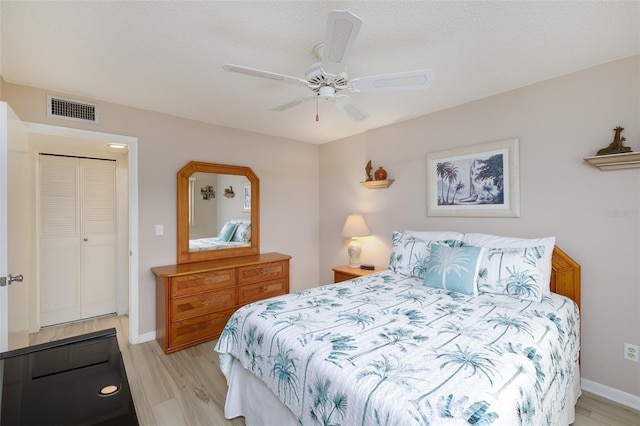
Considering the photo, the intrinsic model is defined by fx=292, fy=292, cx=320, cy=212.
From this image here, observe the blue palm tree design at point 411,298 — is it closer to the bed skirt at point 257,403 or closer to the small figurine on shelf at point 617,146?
the bed skirt at point 257,403

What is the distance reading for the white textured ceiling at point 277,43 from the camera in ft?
5.09

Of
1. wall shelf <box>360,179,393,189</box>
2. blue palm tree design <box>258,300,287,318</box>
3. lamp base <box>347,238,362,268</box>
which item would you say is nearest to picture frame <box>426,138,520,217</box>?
wall shelf <box>360,179,393,189</box>

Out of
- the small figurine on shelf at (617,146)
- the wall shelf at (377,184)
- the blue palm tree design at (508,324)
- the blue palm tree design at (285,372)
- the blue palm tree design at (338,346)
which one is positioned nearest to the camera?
the blue palm tree design at (338,346)

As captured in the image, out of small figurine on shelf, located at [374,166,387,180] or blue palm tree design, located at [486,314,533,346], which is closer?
blue palm tree design, located at [486,314,533,346]

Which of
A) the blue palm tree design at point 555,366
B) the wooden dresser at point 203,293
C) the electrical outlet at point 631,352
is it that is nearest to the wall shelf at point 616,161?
the electrical outlet at point 631,352

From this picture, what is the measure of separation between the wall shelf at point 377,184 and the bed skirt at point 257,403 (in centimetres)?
230

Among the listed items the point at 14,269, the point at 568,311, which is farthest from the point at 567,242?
the point at 14,269

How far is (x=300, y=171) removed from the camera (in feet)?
14.3

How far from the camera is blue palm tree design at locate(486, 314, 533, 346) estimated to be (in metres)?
1.54

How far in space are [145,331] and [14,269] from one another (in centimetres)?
151

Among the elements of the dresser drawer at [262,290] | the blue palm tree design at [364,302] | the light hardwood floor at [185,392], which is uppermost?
the blue palm tree design at [364,302]

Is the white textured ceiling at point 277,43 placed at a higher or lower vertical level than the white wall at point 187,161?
higher

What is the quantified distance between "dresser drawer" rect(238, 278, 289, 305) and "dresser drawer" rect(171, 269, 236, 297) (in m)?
0.20

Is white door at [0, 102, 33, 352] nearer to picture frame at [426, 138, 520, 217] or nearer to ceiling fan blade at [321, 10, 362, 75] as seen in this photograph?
ceiling fan blade at [321, 10, 362, 75]
